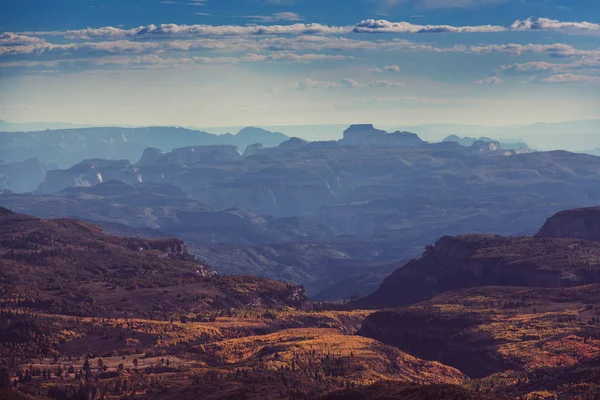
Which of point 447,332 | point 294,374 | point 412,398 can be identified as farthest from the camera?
point 447,332

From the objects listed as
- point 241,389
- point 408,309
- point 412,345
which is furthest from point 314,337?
point 241,389

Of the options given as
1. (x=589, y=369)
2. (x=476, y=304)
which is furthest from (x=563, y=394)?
(x=476, y=304)

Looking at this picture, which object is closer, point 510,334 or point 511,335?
point 511,335

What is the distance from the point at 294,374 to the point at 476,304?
226 feet

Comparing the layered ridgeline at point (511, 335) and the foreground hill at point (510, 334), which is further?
the foreground hill at point (510, 334)

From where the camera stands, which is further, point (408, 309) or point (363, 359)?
point (408, 309)

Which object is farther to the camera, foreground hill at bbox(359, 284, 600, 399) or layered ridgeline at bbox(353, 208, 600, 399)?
foreground hill at bbox(359, 284, 600, 399)

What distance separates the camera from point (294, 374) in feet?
387

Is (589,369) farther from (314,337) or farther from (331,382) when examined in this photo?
(314,337)

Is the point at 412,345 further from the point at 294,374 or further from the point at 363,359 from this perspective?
the point at 294,374

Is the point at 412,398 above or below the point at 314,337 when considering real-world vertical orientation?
above

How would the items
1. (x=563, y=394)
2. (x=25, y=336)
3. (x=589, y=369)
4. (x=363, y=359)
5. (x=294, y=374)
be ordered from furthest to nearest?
(x=25, y=336) → (x=363, y=359) → (x=294, y=374) → (x=589, y=369) → (x=563, y=394)

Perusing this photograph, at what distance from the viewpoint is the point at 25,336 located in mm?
148125

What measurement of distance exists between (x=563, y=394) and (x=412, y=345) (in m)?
62.5
